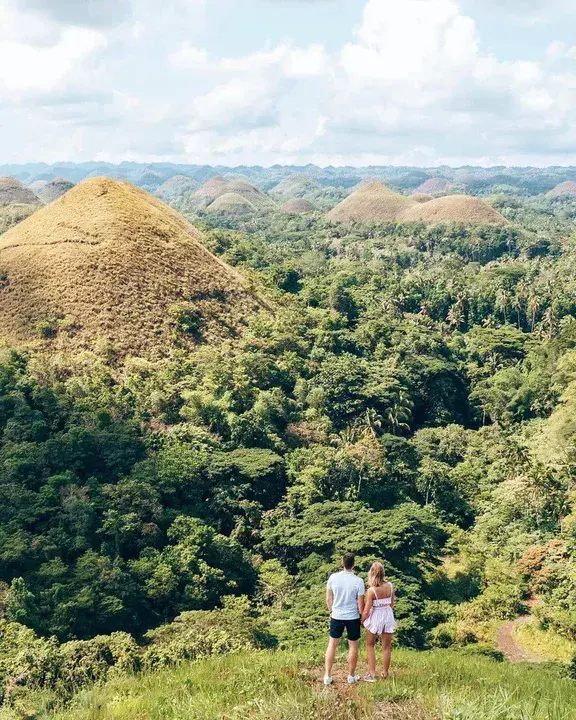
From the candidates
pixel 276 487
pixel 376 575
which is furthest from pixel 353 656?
pixel 276 487

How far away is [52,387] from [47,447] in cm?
652

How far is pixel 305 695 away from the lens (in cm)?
844

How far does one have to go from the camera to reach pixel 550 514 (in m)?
31.6

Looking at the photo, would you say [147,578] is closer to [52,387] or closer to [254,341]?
[52,387]

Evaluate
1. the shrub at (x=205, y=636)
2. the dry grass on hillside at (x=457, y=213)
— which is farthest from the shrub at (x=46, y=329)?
the dry grass on hillside at (x=457, y=213)

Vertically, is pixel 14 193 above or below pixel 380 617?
above

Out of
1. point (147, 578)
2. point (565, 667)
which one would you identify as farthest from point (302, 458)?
point (565, 667)

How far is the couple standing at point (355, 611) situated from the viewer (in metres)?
8.99

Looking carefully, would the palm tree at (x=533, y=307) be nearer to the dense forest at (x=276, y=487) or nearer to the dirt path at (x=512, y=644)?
the dense forest at (x=276, y=487)

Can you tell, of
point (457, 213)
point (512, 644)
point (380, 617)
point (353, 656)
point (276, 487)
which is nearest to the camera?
point (353, 656)

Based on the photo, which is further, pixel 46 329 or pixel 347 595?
pixel 46 329

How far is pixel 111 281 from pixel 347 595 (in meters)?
45.5

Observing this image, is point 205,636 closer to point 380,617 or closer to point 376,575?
point 380,617

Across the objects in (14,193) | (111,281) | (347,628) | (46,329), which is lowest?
Answer: (347,628)
